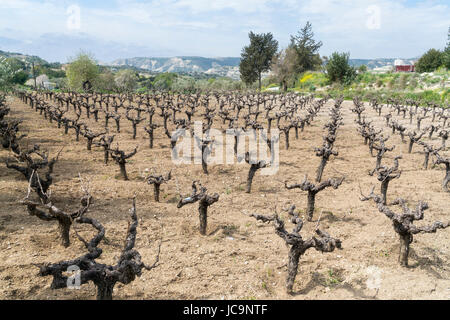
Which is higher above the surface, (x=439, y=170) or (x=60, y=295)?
(x=439, y=170)

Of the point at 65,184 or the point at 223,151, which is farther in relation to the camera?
the point at 223,151

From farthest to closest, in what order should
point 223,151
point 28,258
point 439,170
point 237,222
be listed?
point 223,151 → point 439,170 → point 237,222 → point 28,258

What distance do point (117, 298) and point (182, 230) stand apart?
3120 mm

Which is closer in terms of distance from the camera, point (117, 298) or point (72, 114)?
point (117, 298)

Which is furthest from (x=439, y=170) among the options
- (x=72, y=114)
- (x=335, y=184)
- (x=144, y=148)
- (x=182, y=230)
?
(x=72, y=114)

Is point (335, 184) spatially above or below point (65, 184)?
above

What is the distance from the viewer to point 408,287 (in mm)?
6230

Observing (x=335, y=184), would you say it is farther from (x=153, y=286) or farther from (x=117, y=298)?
(x=117, y=298)

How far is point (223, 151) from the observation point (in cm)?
1767

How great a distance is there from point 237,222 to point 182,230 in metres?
1.72

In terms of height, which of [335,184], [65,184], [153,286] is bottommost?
[153,286]

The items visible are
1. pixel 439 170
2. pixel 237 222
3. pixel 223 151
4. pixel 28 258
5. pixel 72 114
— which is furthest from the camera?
pixel 72 114

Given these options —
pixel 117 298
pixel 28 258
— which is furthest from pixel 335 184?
pixel 28 258

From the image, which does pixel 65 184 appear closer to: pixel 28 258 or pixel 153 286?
pixel 28 258
